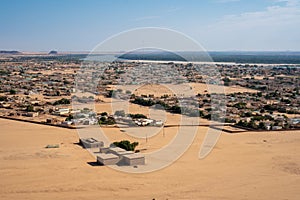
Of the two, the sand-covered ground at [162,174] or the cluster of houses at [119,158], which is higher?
the cluster of houses at [119,158]

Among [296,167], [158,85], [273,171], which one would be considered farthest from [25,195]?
[158,85]

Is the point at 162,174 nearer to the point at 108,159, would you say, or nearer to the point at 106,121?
the point at 108,159

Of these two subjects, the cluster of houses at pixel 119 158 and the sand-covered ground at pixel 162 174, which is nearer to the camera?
the sand-covered ground at pixel 162 174

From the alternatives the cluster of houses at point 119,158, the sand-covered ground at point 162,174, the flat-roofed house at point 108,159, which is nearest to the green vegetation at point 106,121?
the sand-covered ground at point 162,174

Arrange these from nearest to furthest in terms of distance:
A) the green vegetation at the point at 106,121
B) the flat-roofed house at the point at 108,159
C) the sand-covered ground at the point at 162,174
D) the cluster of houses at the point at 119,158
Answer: the sand-covered ground at the point at 162,174 < the cluster of houses at the point at 119,158 < the flat-roofed house at the point at 108,159 < the green vegetation at the point at 106,121

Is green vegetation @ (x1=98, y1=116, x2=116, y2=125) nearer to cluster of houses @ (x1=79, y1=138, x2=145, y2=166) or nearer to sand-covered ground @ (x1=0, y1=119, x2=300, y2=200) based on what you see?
sand-covered ground @ (x1=0, y1=119, x2=300, y2=200)

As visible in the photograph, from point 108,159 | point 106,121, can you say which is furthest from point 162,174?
point 106,121

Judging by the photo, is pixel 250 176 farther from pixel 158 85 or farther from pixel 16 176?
pixel 158 85

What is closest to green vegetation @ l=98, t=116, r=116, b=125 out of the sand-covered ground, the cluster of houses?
the sand-covered ground

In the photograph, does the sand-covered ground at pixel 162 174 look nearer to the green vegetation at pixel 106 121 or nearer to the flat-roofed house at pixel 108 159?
the flat-roofed house at pixel 108 159
